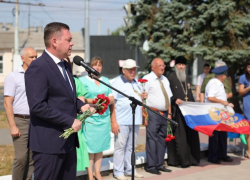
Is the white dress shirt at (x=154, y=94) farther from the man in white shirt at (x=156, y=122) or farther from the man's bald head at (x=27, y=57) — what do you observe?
the man's bald head at (x=27, y=57)

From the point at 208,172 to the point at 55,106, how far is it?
4776mm

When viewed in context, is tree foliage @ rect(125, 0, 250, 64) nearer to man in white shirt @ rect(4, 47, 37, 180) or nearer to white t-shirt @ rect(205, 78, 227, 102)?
white t-shirt @ rect(205, 78, 227, 102)

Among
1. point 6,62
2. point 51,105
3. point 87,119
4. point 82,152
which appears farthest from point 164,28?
point 6,62

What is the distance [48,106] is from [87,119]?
285 cm

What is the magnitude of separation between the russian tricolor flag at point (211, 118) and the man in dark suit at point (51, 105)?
450cm

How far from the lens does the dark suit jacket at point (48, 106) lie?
12.4 feet

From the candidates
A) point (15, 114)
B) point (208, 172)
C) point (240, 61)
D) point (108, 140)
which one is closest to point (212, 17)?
point (240, 61)

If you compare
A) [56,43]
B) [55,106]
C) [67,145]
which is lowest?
[67,145]

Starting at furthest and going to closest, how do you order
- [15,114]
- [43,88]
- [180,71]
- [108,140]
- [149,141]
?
[180,71]
[149,141]
[108,140]
[15,114]
[43,88]

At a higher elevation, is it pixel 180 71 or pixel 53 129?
pixel 180 71

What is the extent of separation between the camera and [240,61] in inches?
677

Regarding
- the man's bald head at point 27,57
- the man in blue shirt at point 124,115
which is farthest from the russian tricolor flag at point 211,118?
the man's bald head at point 27,57

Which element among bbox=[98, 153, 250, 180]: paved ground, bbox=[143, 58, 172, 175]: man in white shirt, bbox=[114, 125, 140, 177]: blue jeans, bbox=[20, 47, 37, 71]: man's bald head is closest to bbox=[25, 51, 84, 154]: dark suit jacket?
bbox=[20, 47, 37, 71]: man's bald head

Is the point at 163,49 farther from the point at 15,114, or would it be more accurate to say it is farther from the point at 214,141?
the point at 15,114
